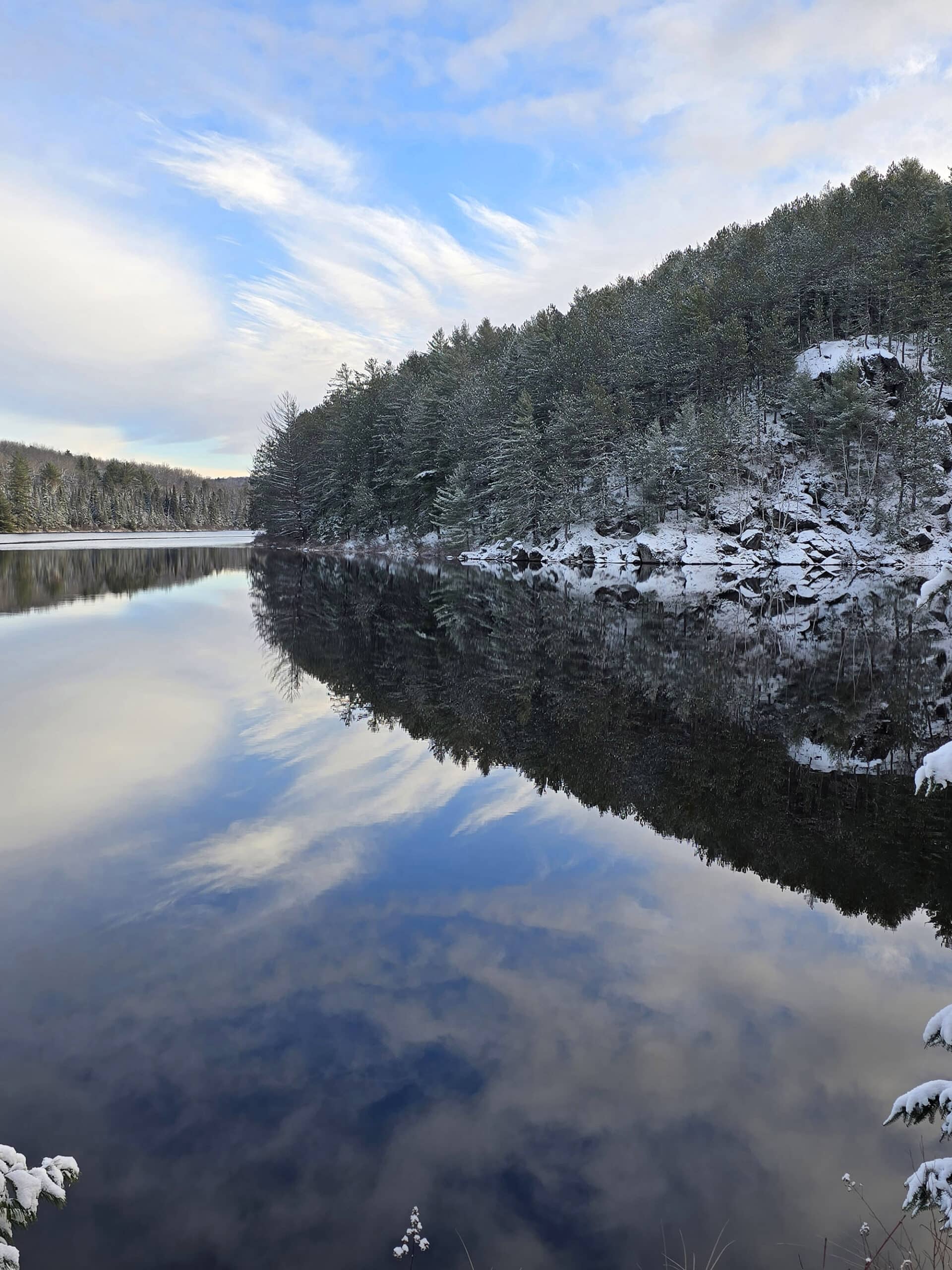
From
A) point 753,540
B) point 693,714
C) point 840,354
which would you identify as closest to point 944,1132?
point 693,714

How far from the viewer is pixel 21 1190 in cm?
273

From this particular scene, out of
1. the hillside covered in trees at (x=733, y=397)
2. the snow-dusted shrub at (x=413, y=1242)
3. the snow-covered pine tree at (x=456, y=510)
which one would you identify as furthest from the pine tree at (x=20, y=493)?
the snow-dusted shrub at (x=413, y=1242)

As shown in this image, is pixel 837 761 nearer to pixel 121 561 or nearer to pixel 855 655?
pixel 855 655

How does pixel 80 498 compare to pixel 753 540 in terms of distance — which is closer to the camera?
pixel 753 540

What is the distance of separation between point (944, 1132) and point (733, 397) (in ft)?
245

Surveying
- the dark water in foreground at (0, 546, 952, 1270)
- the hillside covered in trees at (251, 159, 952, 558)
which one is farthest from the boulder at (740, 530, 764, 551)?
the dark water in foreground at (0, 546, 952, 1270)

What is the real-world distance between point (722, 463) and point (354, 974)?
63.8 m

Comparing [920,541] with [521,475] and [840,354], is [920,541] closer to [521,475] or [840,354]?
[840,354]

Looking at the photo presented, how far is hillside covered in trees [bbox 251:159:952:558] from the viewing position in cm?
6225

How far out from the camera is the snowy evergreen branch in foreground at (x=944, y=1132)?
3.15 m

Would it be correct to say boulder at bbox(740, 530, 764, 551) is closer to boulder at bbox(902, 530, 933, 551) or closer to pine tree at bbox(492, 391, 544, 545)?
boulder at bbox(902, 530, 933, 551)

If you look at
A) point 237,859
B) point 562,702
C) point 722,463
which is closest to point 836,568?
point 722,463

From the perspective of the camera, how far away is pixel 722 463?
63375 millimetres

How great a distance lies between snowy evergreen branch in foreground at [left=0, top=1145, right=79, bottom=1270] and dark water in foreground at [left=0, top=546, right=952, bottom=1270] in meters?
1.49
